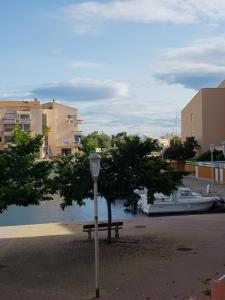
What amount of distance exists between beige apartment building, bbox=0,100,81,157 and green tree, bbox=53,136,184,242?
106 meters

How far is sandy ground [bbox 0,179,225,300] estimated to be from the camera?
11.6 m

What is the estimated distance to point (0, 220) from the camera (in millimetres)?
35281

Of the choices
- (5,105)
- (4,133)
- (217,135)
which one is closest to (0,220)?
(217,135)

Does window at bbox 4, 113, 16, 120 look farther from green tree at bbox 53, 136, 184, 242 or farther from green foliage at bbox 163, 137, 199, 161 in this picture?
green tree at bbox 53, 136, 184, 242

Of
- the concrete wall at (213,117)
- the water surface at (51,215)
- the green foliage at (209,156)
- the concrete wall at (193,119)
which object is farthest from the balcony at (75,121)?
the water surface at (51,215)

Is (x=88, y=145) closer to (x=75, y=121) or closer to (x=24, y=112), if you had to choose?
(x=24, y=112)

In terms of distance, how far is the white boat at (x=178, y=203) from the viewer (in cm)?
3575

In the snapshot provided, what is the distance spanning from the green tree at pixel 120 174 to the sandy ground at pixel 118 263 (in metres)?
1.80

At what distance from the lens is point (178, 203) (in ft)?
119

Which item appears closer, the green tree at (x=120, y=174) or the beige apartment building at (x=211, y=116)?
the green tree at (x=120, y=174)

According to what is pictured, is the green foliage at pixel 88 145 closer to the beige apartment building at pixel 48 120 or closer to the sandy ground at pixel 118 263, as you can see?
the sandy ground at pixel 118 263

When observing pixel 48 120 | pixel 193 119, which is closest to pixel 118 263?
pixel 193 119

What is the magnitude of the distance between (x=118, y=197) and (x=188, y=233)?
414cm

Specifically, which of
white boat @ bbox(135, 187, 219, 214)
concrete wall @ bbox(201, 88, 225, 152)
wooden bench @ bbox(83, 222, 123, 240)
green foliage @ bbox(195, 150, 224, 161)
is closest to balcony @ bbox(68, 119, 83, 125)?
concrete wall @ bbox(201, 88, 225, 152)
